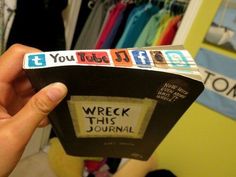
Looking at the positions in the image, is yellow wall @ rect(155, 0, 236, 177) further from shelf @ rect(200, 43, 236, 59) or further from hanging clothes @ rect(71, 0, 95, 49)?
hanging clothes @ rect(71, 0, 95, 49)

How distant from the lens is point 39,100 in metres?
0.48

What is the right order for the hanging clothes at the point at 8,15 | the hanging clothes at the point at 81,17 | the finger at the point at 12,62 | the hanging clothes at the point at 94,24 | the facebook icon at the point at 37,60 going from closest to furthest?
the facebook icon at the point at 37,60, the finger at the point at 12,62, the hanging clothes at the point at 8,15, the hanging clothes at the point at 94,24, the hanging clothes at the point at 81,17

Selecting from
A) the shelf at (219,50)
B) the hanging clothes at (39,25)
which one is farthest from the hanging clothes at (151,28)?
the hanging clothes at (39,25)

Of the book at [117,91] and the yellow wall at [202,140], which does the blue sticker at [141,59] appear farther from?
the yellow wall at [202,140]

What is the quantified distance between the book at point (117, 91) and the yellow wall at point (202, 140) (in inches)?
20.1

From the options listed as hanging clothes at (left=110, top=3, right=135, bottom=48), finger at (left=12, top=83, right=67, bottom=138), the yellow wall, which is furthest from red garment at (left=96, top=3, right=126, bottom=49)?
finger at (left=12, top=83, right=67, bottom=138)

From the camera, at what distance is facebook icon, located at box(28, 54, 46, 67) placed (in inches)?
16.7

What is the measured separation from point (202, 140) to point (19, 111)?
84cm

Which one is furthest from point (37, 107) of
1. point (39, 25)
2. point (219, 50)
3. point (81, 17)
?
point (81, 17)

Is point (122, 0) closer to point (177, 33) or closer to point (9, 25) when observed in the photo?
point (177, 33)

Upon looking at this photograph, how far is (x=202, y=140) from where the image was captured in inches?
44.8

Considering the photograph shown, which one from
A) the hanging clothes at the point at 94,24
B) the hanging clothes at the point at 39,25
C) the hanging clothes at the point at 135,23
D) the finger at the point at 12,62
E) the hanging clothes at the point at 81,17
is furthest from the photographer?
the hanging clothes at the point at 81,17

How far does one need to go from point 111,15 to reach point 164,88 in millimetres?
1034

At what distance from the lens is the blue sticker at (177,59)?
0.45m
